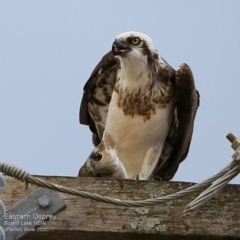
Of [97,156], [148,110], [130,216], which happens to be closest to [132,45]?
[148,110]

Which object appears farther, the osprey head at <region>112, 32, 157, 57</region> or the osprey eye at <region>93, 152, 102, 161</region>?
the osprey head at <region>112, 32, 157, 57</region>

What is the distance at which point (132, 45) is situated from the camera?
19.0 feet

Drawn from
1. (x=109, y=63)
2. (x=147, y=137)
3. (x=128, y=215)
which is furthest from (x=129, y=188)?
(x=109, y=63)

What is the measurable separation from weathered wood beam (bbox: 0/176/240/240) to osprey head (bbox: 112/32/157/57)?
8.09ft

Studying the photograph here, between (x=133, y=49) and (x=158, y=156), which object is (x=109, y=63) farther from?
(x=158, y=156)

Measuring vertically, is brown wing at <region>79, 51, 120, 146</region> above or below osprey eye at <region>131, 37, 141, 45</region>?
below

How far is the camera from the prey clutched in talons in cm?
399

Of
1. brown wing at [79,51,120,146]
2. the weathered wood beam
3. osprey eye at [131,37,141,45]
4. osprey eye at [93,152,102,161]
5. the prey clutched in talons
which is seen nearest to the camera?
the weathered wood beam

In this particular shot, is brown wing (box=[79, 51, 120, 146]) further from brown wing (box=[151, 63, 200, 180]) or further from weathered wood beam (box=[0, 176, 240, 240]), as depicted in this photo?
weathered wood beam (box=[0, 176, 240, 240])

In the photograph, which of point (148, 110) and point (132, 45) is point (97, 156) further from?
point (132, 45)

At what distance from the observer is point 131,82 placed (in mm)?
5734

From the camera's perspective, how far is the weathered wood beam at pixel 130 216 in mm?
3254

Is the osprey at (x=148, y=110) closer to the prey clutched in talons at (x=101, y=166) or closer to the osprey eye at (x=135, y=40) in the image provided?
the osprey eye at (x=135, y=40)

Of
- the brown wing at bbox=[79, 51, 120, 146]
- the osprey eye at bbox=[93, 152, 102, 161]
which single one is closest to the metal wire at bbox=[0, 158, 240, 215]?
the osprey eye at bbox=[93, 152, 102, 161]
